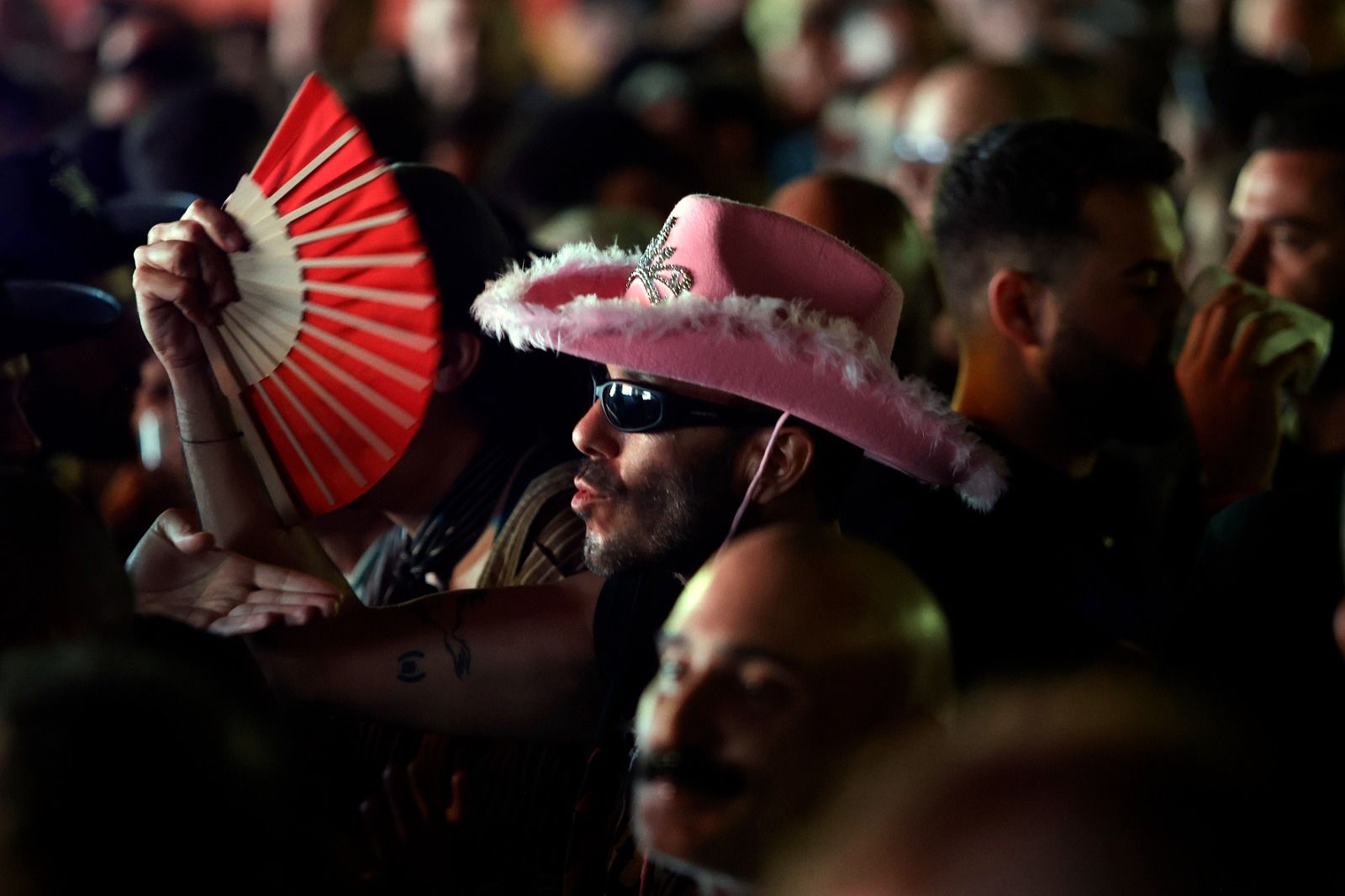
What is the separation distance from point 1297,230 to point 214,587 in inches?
116

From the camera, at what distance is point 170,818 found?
141 cm

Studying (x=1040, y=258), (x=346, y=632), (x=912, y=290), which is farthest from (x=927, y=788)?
(x=912, y=290)

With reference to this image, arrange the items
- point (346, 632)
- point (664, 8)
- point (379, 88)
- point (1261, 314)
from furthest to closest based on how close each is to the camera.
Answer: point (664, 8) < point (379, 88) < point (1261, 314) < point (346, 632)

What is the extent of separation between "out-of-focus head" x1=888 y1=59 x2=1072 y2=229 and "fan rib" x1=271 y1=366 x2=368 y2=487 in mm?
2932

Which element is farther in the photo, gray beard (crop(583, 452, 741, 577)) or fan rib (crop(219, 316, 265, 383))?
fan rib (crop(219, 316, 265, 383))

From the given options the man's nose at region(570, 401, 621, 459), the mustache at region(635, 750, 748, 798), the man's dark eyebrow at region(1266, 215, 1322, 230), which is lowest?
the man's dark eyebrow at region(1266, 215, 1322, 230)

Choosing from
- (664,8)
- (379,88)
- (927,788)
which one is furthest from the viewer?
(664,8)

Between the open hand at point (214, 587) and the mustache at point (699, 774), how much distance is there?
1101mm

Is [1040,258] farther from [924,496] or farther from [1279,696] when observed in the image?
[1279,696]

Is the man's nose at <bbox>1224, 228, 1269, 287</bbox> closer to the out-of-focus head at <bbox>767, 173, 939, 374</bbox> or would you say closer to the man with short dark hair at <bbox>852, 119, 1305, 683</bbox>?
the man with short dark hair at <bbox>852, 119, 1305, 683</bbox>

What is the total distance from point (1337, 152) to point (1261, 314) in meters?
0.54

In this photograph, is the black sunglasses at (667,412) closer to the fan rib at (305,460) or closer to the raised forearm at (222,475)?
the fan rib at (305,460)

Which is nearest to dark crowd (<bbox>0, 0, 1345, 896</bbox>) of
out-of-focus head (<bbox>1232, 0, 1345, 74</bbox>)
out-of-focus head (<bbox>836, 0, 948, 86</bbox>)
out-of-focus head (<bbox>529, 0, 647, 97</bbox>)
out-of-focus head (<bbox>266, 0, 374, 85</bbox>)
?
out-of-focus head (<bbox>1232, 0, 1345, 74</bbox>)

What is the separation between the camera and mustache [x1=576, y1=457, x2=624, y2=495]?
268 centimetres
